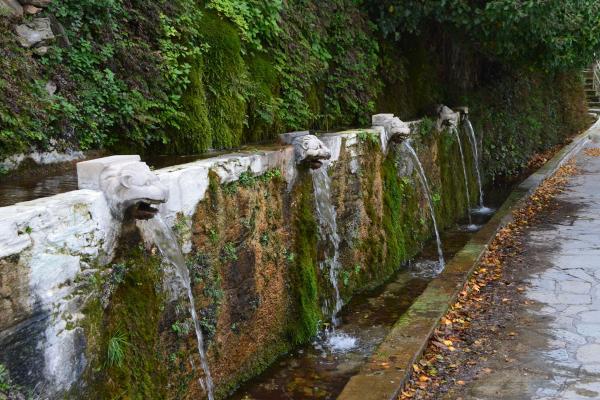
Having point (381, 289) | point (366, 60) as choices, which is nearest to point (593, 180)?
point (366, 60)

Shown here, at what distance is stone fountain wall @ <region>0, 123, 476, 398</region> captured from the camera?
115 inches

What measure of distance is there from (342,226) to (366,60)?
11.9 ft

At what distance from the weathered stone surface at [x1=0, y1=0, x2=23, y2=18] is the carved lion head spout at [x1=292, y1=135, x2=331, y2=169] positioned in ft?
8.16

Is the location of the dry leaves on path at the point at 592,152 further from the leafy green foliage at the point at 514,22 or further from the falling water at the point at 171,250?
the falling water at the point at 171,250

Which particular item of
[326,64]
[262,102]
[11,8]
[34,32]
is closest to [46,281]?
[34,32]

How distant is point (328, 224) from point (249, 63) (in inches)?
77.5

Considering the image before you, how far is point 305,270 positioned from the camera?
5.74m

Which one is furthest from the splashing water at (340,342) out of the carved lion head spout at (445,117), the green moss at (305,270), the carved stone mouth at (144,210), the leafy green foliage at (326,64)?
the carved lion head spout at (445,117)

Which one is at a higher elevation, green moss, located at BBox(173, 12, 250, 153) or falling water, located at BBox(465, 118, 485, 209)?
green moss, located at BBox(173, 12, 250, 153)

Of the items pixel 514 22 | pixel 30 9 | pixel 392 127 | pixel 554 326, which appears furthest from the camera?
pixel 514 22

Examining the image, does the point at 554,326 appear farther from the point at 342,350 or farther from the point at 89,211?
the point at 89,211

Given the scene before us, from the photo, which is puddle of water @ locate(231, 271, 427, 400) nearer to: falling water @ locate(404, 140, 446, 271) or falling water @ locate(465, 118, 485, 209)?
falling water @ locate(404, 140, 446, 271)

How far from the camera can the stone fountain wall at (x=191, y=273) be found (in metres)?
2.91

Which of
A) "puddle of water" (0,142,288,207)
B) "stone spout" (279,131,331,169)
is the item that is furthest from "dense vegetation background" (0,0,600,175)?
"stone spout" (279,131,331,169)
